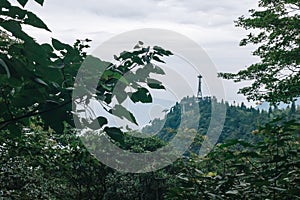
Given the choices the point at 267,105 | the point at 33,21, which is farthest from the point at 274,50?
the point at 33,21

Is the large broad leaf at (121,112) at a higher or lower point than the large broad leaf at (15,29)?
lower

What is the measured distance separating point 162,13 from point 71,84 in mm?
3126

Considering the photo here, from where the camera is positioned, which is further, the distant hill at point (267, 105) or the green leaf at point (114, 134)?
the distant hill at point (267, 105)

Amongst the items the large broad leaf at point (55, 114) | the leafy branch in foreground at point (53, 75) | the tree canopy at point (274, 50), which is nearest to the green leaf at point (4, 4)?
the leafy branch in foreground at point (53, 75)

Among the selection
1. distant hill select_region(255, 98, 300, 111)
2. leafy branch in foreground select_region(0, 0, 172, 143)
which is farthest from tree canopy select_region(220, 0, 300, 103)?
leafy branch in foreground select_region(0, 0, 172, 143)

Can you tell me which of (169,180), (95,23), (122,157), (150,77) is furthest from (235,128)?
(150,77)

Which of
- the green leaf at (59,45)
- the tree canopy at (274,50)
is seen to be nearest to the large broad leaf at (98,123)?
the green leaf at (59,45)

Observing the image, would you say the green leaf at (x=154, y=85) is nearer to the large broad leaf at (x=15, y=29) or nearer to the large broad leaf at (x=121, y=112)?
the large broad leaf at (x=121, y=112)

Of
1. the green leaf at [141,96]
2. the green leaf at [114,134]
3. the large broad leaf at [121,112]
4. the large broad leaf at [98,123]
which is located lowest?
the green leaf at [114,134]

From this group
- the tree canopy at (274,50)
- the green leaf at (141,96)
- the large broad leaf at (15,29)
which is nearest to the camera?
the large broad leaf at (15,29)

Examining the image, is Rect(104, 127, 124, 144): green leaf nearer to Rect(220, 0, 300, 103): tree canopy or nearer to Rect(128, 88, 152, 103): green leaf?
Rect(128, 88, 152, 103): green leaf

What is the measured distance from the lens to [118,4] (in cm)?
228

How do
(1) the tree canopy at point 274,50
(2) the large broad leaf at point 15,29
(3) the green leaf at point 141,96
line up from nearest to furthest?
(2) the large broad leaf at point 15,29 < (3) the green leaf at point 141,96 < (1) the tree canopy at point 274,50

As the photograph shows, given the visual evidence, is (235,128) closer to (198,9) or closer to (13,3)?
(198,9)
